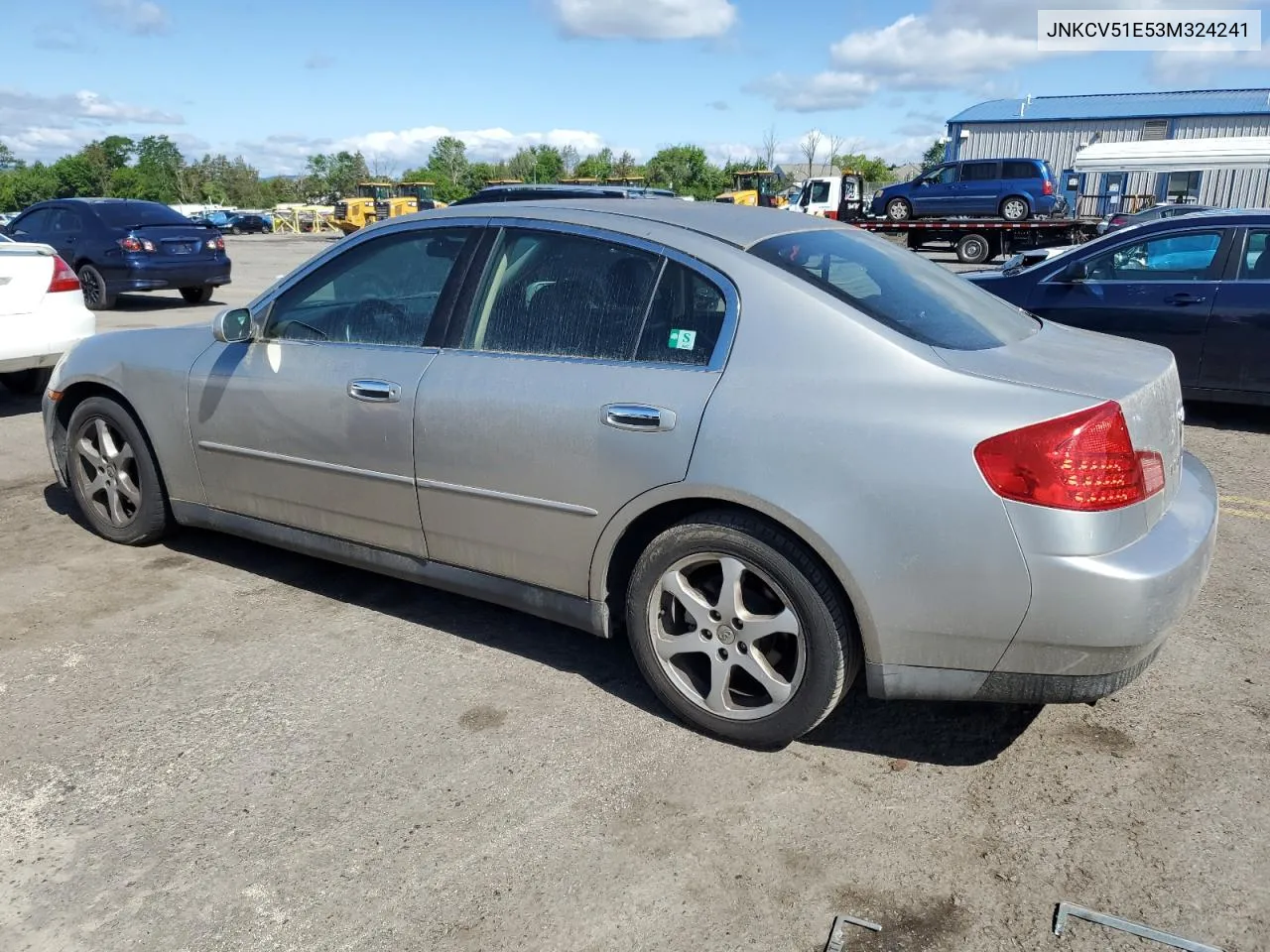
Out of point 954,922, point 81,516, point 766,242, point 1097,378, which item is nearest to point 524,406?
point 766,242

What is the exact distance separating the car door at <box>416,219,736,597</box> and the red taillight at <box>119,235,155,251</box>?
12.0m

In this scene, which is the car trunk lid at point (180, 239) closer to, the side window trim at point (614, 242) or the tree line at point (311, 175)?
the side window trim at point (614, 242)

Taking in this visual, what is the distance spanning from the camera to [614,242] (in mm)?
3332

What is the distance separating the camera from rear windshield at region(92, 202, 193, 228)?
1377cm

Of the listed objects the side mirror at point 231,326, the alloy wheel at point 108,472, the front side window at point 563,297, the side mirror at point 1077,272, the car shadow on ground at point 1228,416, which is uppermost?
the front side window at point 563,297

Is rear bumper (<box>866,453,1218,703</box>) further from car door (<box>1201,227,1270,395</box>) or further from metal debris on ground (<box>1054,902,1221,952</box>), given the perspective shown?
car door (<box>1201,227,1270,395</box>)

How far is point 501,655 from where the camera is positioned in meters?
3.73

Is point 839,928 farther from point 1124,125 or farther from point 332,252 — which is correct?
point 1124,125

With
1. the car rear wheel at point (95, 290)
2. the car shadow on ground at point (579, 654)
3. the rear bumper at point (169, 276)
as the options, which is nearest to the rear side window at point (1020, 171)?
the rear bumper at point (169, 276)

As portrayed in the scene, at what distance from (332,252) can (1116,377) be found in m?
2.81

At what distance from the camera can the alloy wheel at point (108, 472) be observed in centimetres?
464

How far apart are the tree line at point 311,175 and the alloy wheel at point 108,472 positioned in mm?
65252

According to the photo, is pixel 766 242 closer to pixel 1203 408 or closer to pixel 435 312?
pixel 435 312

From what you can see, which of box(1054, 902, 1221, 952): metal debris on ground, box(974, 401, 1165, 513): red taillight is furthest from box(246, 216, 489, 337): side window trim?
box(1054, 902, 1221, 952): metal debris on ground
